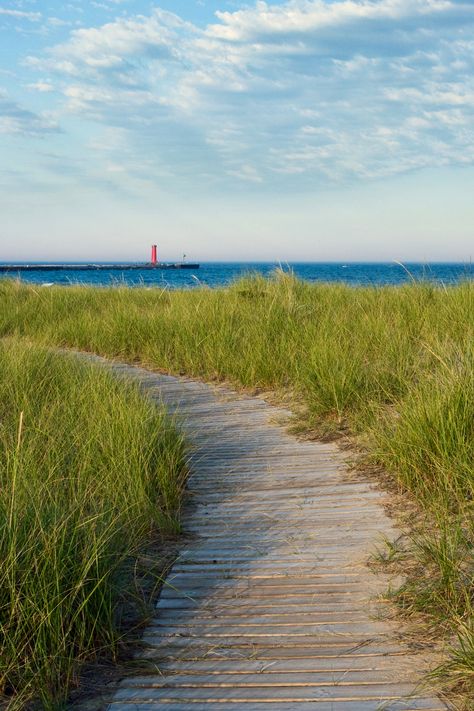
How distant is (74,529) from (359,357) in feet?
13.1

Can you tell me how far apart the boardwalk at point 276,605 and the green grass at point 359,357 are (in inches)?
9.0

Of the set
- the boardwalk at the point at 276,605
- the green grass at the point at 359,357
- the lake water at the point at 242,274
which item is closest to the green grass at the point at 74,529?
the boardwalk at the point at 276,605

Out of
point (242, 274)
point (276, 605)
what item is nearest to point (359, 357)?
point (276, 605)

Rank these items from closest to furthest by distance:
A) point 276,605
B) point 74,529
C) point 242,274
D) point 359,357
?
point 74,529
point 276,605
point 359,357
point 242,274

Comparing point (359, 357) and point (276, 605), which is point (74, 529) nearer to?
point (276, 605)

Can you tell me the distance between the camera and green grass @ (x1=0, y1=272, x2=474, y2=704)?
3.26 metres

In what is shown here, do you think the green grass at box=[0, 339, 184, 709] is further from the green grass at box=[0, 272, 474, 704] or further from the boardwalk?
the green grass at box=[0, 272, 474, 704]

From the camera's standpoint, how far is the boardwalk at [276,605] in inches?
94.3

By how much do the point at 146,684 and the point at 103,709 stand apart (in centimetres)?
19

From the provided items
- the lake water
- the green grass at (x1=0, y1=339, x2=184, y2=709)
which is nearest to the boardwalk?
the green grass at (x1=0, y1=339, x2=184, y2=709)

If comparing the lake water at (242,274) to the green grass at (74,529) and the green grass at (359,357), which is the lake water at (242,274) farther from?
the green grass at (74,529)

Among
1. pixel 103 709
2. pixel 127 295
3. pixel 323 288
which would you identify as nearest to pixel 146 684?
pixel 103 709

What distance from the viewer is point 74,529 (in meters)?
2.86

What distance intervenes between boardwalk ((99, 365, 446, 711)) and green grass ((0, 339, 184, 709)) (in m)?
0.22
